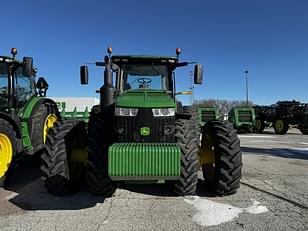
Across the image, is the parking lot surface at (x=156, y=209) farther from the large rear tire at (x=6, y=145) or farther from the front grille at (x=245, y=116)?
the front grille at (x=245, y=116)

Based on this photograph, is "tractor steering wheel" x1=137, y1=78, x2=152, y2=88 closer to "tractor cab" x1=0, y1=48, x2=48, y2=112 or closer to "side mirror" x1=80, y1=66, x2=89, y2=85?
"side mirror" x1=80, y1=66, x2=89, y2=85

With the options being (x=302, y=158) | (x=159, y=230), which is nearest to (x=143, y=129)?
(x=159, y=230)

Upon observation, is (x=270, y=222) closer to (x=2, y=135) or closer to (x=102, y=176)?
(x=102, y=176)

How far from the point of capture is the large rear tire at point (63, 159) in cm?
449

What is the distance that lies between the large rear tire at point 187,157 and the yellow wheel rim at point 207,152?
2.89 feet

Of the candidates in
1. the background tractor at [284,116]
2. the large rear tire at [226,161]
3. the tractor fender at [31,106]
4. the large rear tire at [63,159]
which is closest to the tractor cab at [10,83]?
the tractor fender at [31,106]

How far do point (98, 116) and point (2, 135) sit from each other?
2.15 metres

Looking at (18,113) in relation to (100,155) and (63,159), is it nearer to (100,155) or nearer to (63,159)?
(63,159)

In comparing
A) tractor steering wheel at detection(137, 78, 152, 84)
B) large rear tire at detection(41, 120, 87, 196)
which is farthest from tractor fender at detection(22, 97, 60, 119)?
tractor steering wheel at detection(137, 78, 152, 84)

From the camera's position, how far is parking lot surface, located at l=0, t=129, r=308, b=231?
11.7ft

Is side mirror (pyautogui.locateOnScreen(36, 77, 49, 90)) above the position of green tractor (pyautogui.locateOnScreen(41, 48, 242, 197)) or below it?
above

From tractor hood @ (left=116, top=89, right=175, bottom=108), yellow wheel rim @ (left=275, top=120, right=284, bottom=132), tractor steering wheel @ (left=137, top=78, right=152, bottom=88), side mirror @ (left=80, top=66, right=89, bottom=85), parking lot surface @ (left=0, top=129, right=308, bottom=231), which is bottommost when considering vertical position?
parking lot surface @ (left=0, top=129, right=308, bottom=231)

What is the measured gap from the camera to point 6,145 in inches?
214

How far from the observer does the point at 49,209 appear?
4.07 m
